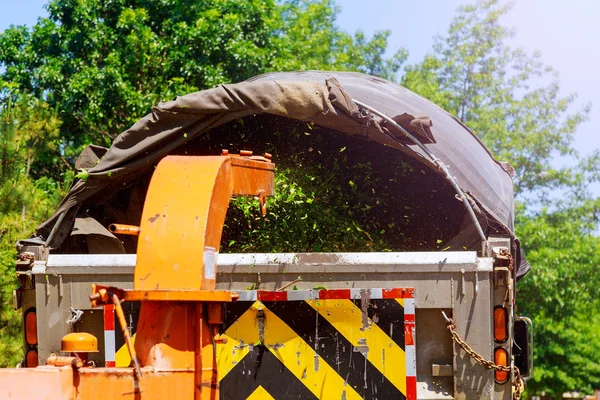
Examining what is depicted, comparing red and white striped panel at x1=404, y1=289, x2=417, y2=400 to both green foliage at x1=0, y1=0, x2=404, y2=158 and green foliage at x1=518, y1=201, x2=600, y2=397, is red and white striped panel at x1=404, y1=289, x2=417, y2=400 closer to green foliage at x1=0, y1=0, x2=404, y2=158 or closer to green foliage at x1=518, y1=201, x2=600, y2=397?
green foliage at x1=0, y1=0, x2=404, y2=158

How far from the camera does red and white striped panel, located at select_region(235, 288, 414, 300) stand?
4.25 metres

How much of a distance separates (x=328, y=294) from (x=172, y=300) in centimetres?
134

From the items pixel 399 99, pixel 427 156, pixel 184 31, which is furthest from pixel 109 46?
pixel 427 156

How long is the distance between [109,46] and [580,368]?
10.1 m

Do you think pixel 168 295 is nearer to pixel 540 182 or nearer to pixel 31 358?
pixel 31 358

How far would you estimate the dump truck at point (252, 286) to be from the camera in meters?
3.09

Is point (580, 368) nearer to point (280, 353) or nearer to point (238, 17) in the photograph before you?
Answer: point (238, 17)

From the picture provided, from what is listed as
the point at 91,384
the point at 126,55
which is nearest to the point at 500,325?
the point at 91,384

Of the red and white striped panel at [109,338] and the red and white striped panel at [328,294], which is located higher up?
the red and white striped panel at [328,294]

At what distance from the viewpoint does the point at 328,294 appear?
4.26m

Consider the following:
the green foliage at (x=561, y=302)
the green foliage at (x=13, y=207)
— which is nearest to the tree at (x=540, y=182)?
the green foliage at (x=561, y=302)

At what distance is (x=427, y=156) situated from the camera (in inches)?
191

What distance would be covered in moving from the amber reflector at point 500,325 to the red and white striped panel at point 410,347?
0.42m

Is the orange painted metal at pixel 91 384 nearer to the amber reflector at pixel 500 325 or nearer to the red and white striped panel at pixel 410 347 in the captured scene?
the red and white striped panel at pixel 410 347
